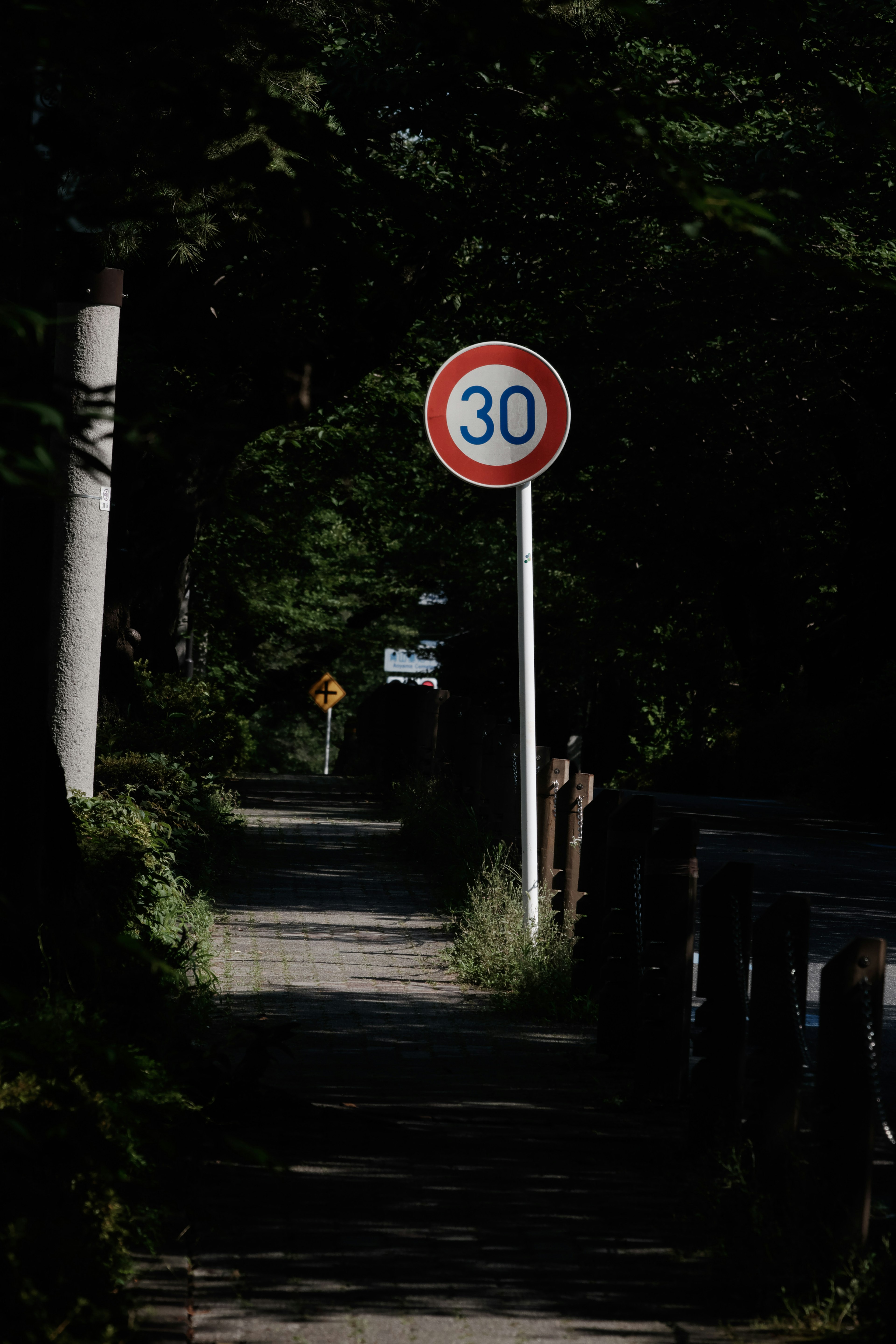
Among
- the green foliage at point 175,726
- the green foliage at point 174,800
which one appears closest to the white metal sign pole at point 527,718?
the green foliage at point 174,800

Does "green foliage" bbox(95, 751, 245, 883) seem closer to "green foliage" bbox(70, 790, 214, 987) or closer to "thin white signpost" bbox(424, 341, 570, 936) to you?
"green foliage" bbox(70, 790, 214, 987)

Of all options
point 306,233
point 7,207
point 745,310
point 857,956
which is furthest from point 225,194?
point 745,310

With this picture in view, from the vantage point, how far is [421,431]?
25.6 meters

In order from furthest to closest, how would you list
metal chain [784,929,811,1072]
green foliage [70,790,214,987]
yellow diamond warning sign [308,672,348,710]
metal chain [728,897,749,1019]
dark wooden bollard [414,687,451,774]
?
1. yellow diamond warning sign [308,672,348,710]
2. dark wooden bollard [414,687,451,774]
3. green foliage [70,790,214,987]
4. metal chain [728,897,749,1019]
5. metal chain [784,929,811,1072]

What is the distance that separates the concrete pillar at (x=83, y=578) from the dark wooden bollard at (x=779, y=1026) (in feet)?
16.6

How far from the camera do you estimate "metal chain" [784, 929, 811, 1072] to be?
3.92 metres

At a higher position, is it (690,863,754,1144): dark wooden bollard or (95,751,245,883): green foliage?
(95,751,245,883): green foliage

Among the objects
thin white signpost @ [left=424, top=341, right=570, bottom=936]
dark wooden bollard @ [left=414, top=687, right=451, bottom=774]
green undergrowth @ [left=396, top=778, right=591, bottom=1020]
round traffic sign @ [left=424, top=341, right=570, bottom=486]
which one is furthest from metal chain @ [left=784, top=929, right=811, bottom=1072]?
dark wooden bollard @ [left=414, top=687, right=451, bottom=774]

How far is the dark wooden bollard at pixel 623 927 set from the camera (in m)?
6.06

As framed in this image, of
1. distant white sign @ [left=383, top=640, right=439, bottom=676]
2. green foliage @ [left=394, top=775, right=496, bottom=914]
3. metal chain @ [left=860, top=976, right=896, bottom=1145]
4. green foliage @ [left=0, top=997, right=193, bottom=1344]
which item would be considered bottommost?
green foliage @ [left=0, top=997, right=193, bottom=1344]

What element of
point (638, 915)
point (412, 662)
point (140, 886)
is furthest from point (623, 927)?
point (412, 662)

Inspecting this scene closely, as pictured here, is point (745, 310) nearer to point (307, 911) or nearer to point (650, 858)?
point (307, 911)

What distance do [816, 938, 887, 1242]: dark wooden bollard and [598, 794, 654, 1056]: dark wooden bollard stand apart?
2185 millimetres

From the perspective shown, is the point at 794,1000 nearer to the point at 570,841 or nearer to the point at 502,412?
the point at 570,841
